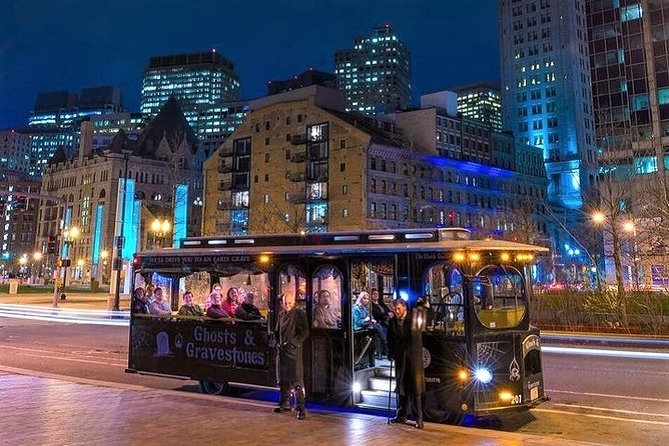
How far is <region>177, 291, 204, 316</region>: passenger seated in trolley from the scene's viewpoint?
39.3 feet

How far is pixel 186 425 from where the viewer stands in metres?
8.59

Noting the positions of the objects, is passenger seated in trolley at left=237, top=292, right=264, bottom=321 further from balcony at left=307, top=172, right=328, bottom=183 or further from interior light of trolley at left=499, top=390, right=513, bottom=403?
balcony at left=307, top=172, right=328, bottom=183

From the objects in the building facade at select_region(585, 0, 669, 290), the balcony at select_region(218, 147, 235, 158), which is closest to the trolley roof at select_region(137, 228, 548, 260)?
the building facade at select_region(585, 0, 669, 290)

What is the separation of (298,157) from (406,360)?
7441 cm

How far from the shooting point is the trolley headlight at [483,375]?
8.95 meters

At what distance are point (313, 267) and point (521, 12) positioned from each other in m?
130

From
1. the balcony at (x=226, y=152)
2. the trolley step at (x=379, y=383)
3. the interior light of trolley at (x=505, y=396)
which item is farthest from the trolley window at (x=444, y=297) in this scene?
the balcony at (x=226, y=152)

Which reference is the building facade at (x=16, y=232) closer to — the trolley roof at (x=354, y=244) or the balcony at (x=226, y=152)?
the balcony at (x=226, y=152)

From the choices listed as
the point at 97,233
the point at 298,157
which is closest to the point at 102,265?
the point at 97,233

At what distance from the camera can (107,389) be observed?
38.1ft

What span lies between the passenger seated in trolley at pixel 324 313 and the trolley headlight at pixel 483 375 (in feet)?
8.15

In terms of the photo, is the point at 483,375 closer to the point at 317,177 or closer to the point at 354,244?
the point at 354,244

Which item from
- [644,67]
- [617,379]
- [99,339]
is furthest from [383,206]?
[617,379]

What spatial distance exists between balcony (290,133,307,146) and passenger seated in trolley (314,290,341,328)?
72.2 m
